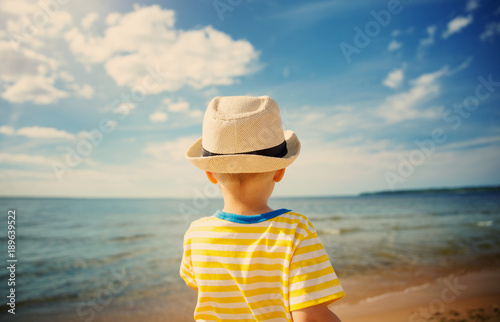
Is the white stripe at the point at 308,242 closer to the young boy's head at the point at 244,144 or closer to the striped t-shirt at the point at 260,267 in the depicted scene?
the striped t-shirt at the point at 260,267

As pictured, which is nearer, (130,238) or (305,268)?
(305,268)

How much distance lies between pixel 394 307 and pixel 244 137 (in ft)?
15.9

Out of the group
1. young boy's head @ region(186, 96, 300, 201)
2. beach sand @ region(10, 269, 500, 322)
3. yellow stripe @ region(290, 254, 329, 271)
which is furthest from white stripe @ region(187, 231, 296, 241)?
beach sand @ region(10, 269, 500, 322)

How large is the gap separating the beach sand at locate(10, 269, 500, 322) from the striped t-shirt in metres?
3.75

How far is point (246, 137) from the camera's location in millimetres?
1412

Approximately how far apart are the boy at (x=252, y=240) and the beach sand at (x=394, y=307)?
12.4 feet

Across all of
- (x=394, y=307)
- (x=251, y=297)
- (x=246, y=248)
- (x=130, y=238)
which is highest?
(x=246, y=248)

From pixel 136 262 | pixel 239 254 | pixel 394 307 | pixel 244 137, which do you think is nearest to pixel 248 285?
pixel 239 254

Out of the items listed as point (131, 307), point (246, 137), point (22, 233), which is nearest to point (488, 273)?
point (131, 307)

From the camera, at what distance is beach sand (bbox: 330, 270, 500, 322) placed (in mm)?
4453

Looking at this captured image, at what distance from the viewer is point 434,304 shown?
4.91m

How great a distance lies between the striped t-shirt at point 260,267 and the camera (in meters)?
1.23

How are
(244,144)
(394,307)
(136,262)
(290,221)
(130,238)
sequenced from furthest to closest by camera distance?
(130,238) < (136,262) < (394,307) < (244,144) < (290,221)

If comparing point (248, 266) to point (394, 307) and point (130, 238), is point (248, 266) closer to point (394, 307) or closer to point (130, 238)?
point (394, 307)
